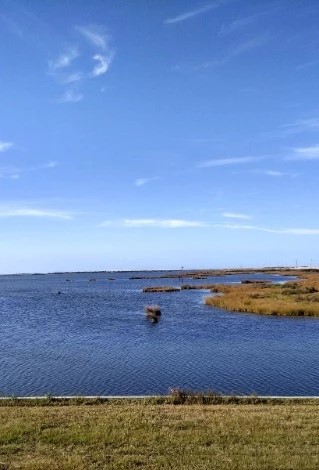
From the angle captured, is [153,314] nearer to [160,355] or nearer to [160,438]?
[160,355]

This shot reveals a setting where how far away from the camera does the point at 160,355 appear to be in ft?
113

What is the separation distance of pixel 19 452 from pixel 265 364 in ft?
69.9

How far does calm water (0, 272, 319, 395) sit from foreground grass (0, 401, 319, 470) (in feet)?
29.0

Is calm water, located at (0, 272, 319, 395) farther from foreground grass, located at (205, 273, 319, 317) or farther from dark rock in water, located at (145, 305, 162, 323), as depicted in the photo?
foreground grass, located at (205, 273, 319, 317)

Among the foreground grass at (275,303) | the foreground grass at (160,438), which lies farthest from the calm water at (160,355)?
the foreground grass at (160,438)

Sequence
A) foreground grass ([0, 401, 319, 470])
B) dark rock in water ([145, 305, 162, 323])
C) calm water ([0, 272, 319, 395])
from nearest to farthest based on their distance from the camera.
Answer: foreground grass ([0, 401, 319, 470]) < calm water ([0, 272, 319, 395]) < dark rock in water ([145, 305, 162, 323])

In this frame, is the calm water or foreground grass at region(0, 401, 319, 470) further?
the calm water

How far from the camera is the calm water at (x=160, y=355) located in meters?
26.0

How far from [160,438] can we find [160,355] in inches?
853

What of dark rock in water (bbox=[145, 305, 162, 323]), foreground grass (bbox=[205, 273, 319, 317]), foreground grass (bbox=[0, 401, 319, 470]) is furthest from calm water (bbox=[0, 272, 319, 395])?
foreground grass (bbox=[0, 401, 319, 470])

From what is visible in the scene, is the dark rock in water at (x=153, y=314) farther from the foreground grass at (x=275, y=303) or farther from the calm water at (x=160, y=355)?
the foreground grass at (x=275, y=303)

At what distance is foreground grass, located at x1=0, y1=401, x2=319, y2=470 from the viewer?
36.4ft

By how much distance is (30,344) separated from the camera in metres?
41.3

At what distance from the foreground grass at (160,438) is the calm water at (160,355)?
8844 mm
